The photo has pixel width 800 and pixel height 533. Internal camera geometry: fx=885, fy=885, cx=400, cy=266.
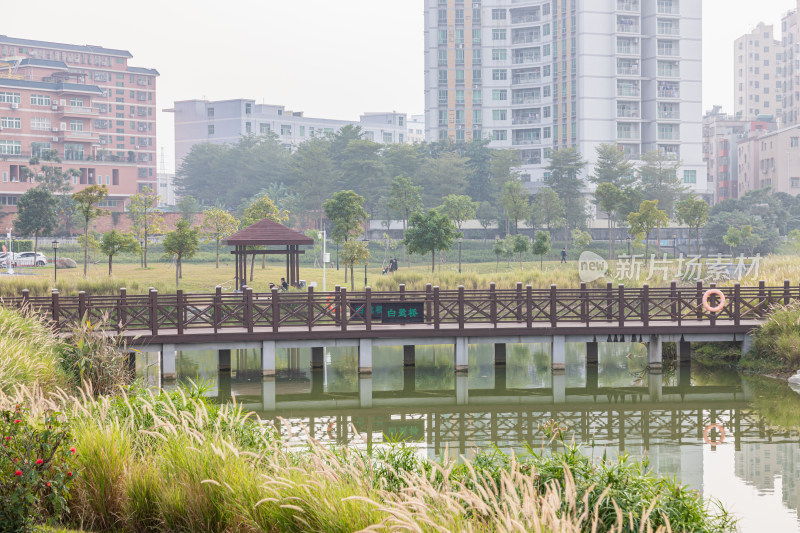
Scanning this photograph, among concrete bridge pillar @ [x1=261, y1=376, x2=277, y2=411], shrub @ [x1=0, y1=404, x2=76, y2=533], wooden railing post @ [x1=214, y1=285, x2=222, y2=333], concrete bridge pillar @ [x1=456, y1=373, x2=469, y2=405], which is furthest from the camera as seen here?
wooden railing post @ [x1=214, y1=285, x2=222, y2=333]

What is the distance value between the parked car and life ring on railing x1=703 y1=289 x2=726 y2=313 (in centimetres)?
4098

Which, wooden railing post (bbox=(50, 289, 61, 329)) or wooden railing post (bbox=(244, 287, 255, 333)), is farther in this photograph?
wooden railing post (bbox=(244, 287, 255, 333))

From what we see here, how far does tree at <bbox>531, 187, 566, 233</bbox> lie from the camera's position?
63.5 metres

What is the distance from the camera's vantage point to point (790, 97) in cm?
11288

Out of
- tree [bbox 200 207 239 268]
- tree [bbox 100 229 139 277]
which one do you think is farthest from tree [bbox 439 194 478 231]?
tree [bbox 100 229 139 277]

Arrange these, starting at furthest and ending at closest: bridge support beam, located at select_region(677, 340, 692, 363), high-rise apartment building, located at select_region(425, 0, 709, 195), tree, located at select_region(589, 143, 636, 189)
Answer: high-rise apartment building, located at select_region(425, 0, 709, 195) < tree, located at select_region(589, 143, 636, 189) < bridge support beam, located at select_region(677, 340, 692, 363)

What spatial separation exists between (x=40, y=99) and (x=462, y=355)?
69.2m

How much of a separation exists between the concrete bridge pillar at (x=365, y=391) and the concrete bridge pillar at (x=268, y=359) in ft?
7.42

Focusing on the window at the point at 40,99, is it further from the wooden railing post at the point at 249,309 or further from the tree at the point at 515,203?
the wooden railing post at the point at 249,309

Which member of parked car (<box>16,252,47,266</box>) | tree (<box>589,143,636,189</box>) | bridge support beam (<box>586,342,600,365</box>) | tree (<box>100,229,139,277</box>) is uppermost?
tree (<box>589,143,636,189</box>)

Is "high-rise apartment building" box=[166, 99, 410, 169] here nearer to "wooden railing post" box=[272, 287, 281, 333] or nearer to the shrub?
"wooden railing post" box=[272, 287, 281, 333]

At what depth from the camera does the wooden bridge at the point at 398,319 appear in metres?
22.1

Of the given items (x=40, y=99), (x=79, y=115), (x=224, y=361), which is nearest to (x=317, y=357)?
(x=224, y=361)

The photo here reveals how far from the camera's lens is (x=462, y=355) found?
918 inches
